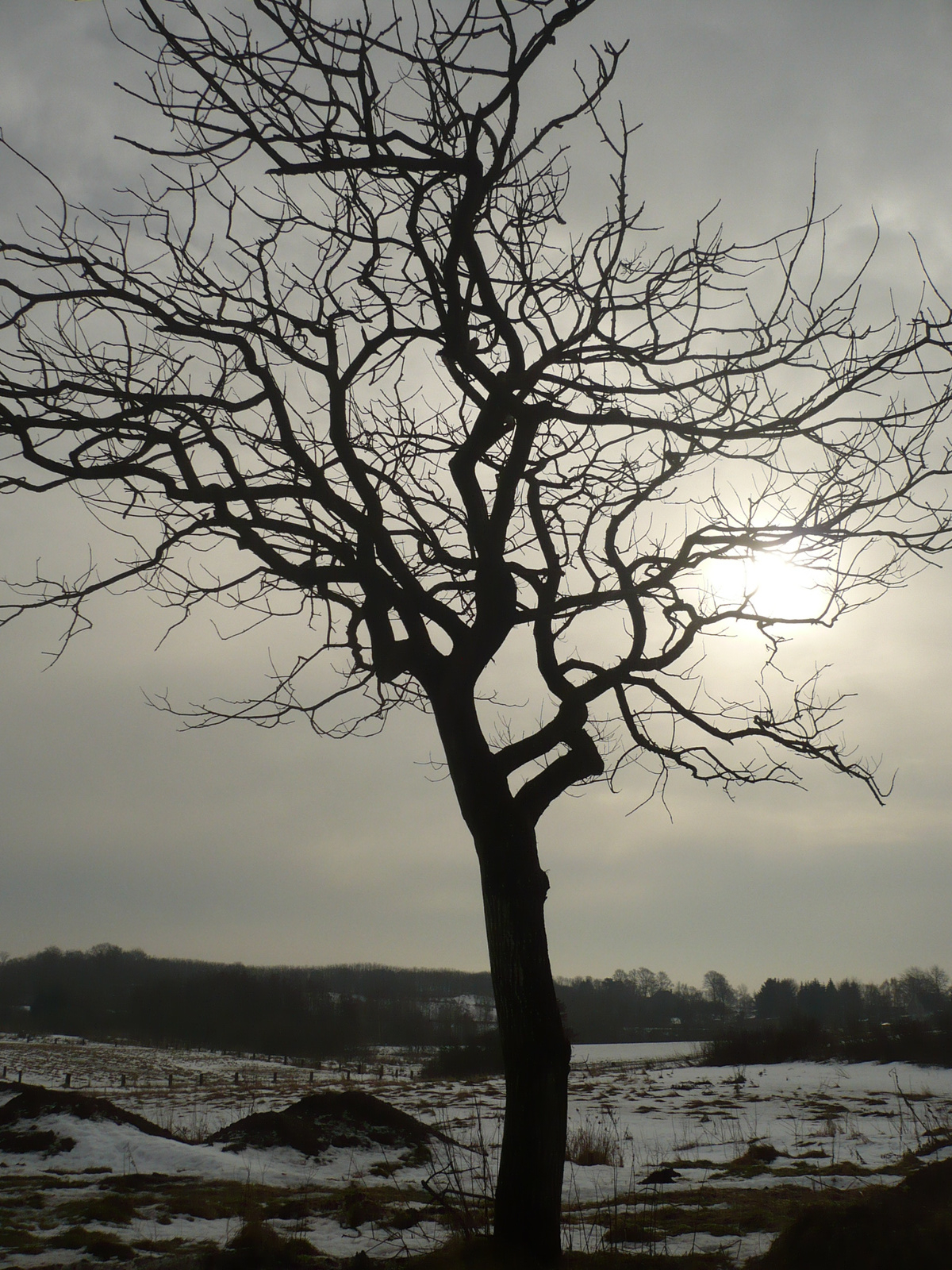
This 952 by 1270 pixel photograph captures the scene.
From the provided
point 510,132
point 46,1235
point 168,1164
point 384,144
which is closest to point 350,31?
point 384,144

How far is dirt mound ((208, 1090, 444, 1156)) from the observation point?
9.41 m

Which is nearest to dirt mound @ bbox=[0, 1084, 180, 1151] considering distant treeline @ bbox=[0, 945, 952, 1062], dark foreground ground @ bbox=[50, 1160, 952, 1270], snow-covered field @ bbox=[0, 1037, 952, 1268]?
snow-covered field @ bbox=[0, 1037, 952, 1268]

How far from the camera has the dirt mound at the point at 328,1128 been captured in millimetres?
9414

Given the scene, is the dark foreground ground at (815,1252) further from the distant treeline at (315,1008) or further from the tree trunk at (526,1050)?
the distant treeline at (315,1008)

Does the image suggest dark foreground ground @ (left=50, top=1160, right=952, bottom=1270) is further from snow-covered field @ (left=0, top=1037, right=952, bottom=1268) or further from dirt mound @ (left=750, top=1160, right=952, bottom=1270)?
snow-covered field @ (left=0, top=1037, right=952, bottom=1268)

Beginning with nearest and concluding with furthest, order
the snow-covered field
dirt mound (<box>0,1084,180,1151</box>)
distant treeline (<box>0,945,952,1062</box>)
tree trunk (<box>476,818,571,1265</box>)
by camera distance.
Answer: tree trunk (<box>476,818,571,1265</box>) → the snow-covered field → dirt mound (<box>0,1084,180,1151</box>) → distant treeline (<box>0,945,952,1062</box>)

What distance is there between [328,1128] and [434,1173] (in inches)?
290

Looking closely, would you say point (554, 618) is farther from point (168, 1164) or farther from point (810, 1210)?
point (168, 1164)

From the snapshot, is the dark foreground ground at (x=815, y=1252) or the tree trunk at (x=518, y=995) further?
the tree trunk at (x=518, y=995)

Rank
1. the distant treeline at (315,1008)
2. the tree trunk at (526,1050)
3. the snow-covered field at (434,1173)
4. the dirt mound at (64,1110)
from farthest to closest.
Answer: the distant treeline at (315,1008) → the dirt mound at (64,1110) → the snow-covered field at (434,1173) → the tree trunk at (526,1050)

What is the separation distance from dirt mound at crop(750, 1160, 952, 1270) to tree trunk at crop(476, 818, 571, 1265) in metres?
1.03

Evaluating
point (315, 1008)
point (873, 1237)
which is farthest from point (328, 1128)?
point (315, 1008)

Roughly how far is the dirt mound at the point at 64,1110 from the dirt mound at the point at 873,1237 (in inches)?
347

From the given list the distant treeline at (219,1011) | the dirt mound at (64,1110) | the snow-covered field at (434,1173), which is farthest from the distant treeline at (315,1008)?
the dirt mound at (64,1110)
